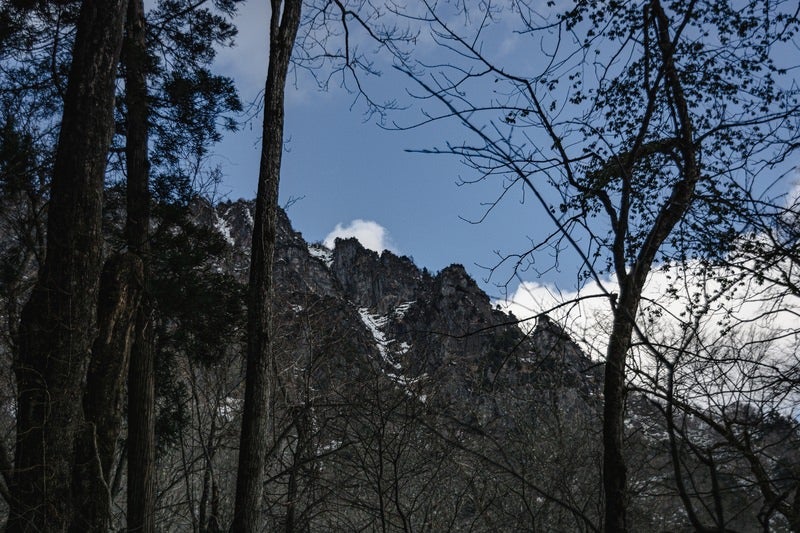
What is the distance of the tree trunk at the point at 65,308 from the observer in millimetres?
4883

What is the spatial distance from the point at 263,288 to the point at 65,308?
5.11ft

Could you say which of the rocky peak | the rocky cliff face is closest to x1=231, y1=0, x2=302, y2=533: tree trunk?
the rocky cliff face

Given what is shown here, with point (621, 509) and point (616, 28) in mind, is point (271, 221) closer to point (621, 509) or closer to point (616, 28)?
point (616, 28)

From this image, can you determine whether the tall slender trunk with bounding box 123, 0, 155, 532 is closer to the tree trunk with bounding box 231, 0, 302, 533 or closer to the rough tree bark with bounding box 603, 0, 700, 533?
the tree trunk with bounding box 231, 0, 302, 533

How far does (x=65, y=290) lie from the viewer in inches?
203

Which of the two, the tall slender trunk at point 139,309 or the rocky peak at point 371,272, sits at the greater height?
the rocky peak at point 371,272

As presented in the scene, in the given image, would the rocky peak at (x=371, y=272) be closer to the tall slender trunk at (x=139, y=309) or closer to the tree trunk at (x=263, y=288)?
the tall slender trunk at (x=139, y=309)

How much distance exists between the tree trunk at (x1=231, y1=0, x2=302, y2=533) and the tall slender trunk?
1932mm

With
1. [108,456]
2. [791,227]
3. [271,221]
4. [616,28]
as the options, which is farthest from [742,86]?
[108,456]

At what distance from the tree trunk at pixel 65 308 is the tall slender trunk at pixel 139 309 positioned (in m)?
1.66

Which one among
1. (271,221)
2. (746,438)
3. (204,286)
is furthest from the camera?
(204,286)

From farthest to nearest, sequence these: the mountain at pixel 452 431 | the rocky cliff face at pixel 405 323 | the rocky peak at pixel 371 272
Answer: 1. the rocky peak at pixel 371 272
2. the rocky cliff face at pixel 405 323
3. the mountain at pixel 452 431

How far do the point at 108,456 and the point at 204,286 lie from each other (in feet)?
10.0

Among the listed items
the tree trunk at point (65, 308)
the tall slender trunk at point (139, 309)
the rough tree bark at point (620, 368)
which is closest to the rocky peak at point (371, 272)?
the tall slender trunk at point (139, 309)
